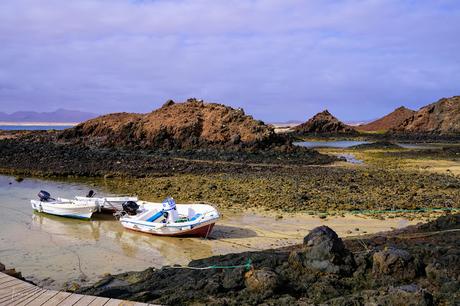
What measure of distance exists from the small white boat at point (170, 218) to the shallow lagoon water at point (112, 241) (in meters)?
0.25

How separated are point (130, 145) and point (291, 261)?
38218 mm

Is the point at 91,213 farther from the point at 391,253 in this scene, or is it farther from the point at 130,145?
the point at 130,145

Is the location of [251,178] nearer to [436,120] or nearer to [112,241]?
[112,241]

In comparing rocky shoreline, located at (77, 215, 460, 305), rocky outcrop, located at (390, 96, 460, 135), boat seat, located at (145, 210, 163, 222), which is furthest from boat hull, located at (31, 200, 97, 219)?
rocky outcrop, located at (390, 96, 460, 135)

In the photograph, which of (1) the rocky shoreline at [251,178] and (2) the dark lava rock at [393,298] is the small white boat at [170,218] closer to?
(1) the rocky shoreline at [251,178]

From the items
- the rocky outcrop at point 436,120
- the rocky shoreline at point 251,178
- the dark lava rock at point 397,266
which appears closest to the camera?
the dark lava rock at point 397,266

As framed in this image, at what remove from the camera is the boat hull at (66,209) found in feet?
56.7

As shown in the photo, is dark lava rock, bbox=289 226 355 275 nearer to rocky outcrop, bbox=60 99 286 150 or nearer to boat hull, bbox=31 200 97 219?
boat hull, bbox=31 200 97 219

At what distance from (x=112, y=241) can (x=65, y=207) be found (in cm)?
406

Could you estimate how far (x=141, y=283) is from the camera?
8.76m

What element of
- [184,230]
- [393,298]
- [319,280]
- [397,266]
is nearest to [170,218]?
[184,230]

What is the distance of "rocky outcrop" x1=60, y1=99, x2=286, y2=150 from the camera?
41.1 metres

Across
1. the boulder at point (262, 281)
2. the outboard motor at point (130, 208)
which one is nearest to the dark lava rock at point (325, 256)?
the boulder at point (262, 281)

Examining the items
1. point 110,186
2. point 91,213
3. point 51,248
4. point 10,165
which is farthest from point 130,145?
point 51,248
